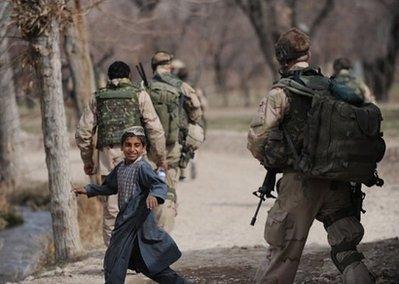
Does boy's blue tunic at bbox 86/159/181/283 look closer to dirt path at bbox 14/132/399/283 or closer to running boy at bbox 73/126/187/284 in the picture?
running boy at bbox 73/126/187/284

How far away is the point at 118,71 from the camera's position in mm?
8641

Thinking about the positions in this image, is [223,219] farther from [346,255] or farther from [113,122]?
[346,255]

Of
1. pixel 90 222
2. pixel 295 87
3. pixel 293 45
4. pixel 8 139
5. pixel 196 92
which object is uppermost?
pixel 293 45

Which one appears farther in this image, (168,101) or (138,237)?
(168,101)

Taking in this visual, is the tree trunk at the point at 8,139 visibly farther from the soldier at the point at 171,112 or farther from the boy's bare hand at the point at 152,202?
the boy's bare hand at the point at 152,202

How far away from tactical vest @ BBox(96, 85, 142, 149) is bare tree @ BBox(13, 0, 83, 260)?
1.14 m

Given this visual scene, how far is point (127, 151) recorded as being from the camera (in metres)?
A: 7.40

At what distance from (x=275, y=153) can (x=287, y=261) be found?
2.41 feet

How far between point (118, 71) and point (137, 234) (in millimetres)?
1858

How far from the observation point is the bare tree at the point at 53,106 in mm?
9523

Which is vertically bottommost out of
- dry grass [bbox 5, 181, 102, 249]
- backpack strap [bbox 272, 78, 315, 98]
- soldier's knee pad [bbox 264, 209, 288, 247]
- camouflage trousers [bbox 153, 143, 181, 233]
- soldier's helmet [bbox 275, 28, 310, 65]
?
dry grass [bbox 5, 181, 102, 249]

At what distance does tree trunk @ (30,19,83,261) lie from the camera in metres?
9.68

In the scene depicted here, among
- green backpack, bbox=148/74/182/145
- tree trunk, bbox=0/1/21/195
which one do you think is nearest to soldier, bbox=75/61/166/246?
green backpack, bbox=148/74/182/145

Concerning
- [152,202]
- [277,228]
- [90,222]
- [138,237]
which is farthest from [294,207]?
[90,222]
